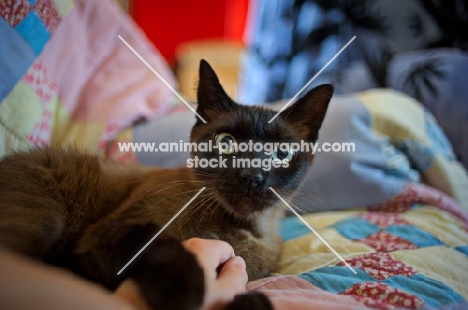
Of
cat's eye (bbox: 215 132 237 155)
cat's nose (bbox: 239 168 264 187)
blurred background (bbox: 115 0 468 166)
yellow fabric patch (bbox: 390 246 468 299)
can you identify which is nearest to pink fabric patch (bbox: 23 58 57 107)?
blurred background (bbox: 115 0 468 166)

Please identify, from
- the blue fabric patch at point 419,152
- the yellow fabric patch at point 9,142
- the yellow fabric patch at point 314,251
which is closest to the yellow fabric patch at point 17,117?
the yellow fabric patch at point 9,142

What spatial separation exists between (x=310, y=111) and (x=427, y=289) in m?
0.56

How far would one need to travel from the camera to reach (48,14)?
122 centimetres

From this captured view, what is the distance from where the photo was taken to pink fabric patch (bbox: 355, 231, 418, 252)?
1029 millimetres

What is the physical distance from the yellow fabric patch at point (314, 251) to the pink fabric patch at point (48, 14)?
1.08m

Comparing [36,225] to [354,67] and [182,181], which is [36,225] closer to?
[182,181]

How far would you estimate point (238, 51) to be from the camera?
3.06 meters

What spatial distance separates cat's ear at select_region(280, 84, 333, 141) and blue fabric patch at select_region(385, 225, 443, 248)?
0.39m

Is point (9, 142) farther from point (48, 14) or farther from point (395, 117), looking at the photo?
point (395, 117)

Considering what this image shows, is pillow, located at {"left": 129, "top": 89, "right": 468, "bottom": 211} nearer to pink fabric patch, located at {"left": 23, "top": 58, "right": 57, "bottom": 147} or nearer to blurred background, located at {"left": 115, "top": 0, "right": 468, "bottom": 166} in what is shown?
blurred background, located at {"left": 115, "top": 0, "right": 468, "bottom": 166}

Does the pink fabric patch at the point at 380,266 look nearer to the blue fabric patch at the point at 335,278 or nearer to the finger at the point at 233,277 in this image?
the blue fabric patch at the point at 335,278

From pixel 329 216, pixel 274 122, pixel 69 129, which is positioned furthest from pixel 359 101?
pixel 69 129

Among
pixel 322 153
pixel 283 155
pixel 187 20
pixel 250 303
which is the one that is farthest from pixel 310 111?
pixel 187 20

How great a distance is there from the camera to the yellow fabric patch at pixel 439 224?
1.07 metres
